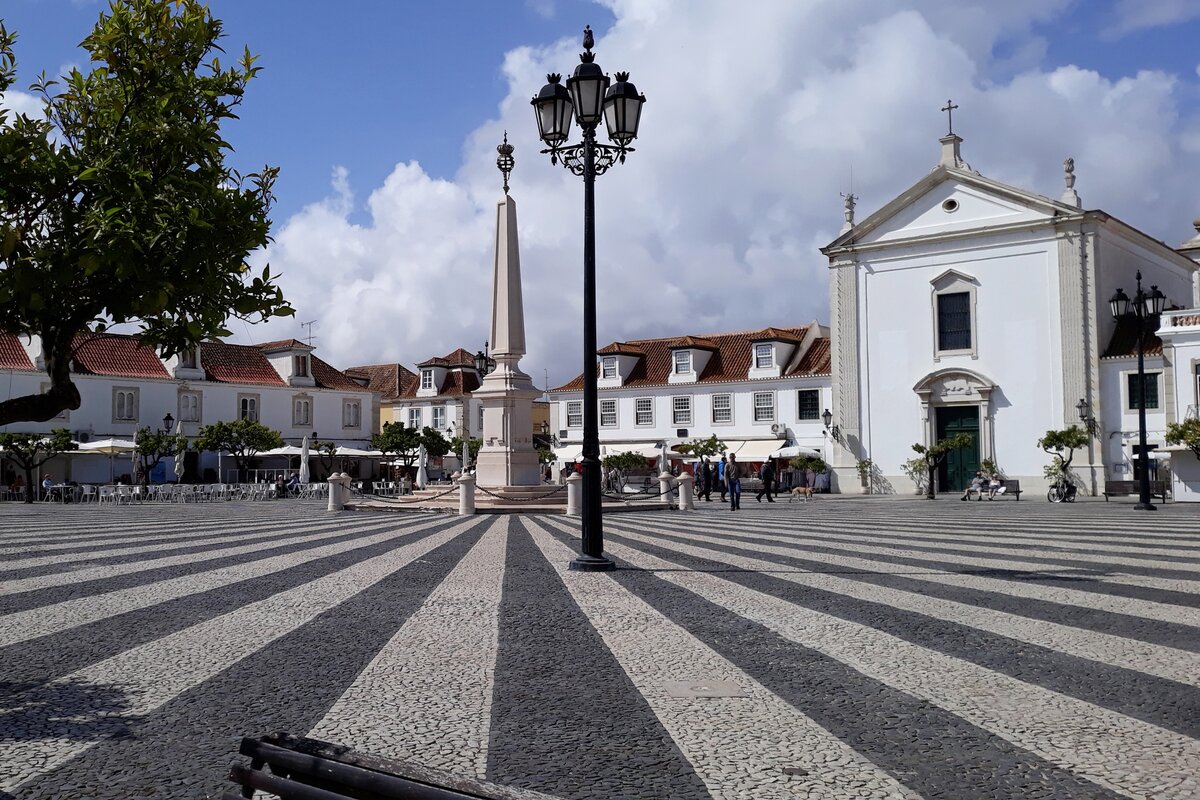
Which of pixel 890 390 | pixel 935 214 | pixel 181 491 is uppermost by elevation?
pixel 935 214

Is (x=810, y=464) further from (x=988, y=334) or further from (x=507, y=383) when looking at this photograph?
(x=507, y=383)

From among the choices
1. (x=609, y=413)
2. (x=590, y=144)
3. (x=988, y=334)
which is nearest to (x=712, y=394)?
(x=609, y=413)

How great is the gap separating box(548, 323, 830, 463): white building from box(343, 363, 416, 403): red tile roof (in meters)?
15.5

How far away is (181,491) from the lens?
36062 mm

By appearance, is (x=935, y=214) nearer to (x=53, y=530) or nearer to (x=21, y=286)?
(x=53, y=530)

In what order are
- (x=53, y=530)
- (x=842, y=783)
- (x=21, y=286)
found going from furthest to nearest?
(x=53, y=530)
(x=21, y=286)
(x=842, y=783)

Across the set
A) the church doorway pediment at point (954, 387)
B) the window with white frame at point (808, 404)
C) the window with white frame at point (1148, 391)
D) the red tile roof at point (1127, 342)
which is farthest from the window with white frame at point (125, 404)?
the window with white frame at point (1148, 391)

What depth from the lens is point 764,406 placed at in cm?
4878

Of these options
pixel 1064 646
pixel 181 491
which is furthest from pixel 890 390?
pixel 1064 646

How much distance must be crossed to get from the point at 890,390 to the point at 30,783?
3939 centimetres

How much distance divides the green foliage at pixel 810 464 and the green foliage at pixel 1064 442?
9509 mm

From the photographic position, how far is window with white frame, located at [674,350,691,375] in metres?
51.9

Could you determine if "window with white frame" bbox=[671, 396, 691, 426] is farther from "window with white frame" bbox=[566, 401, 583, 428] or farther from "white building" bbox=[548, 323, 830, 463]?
"window with white frame" bbox=[566, 401, 583, 428]

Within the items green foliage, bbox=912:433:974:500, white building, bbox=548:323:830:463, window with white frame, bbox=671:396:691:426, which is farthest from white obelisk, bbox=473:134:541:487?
window with white frame, bbox=671:396:691:426
